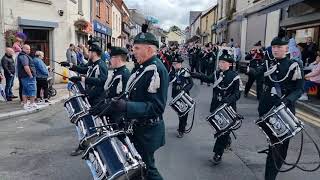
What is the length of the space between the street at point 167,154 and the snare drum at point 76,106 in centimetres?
82

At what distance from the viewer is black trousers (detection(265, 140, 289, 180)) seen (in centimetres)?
469

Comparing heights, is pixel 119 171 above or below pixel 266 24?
below

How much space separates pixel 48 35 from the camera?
16.5m

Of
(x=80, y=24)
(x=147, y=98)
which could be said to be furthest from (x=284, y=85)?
(x=80, y=24)

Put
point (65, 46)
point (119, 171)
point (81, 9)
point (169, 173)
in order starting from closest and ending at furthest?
1. point (119, 171)
2. point (169, 173)
3. point (65, 46)
4. point (81, 9)

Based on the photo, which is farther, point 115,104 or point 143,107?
point 143,107

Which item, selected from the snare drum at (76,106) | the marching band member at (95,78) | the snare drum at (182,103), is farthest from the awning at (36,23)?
the snare drum at (76,106)

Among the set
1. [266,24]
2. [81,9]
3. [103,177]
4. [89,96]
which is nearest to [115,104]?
[103,177]

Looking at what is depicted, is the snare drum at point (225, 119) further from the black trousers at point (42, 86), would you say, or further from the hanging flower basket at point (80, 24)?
the hanging flower basket at point (80, 24)

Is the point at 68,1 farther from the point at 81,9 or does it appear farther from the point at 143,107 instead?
the point at 143,107

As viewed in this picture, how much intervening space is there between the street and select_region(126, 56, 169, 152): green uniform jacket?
1.62 meters

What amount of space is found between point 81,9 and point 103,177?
60.6 ft

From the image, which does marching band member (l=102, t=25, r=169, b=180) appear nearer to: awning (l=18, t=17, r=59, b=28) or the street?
the street

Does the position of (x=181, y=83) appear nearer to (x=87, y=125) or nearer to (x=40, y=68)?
(x=87, y=125)
